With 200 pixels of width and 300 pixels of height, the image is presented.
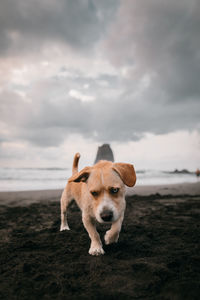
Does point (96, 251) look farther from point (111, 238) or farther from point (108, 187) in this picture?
point (108, 187)

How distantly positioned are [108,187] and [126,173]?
1.41 ft

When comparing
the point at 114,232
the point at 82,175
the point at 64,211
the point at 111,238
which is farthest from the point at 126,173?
the point at 64,211

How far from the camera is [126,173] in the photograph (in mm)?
3068

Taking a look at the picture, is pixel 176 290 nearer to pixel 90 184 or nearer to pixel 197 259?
pixel 197 259

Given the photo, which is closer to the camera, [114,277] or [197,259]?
[114,277]

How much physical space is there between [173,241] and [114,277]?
5.15 feet

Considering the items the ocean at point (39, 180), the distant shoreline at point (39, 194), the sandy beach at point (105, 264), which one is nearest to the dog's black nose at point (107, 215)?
the sandy beach at point (105, 264)

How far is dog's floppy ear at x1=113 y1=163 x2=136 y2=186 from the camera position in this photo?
3006 mm

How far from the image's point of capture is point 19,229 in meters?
4.36

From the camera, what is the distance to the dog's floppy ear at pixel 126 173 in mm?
3006

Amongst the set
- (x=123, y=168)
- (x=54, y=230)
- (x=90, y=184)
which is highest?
(x=123, y=168)

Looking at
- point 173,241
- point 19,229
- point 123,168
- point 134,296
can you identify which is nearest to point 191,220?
point 173,241

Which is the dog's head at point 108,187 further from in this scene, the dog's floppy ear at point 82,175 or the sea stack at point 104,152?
the sea stack at point 104,152

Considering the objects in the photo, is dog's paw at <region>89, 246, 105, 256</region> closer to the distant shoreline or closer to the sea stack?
the distant shoreline
